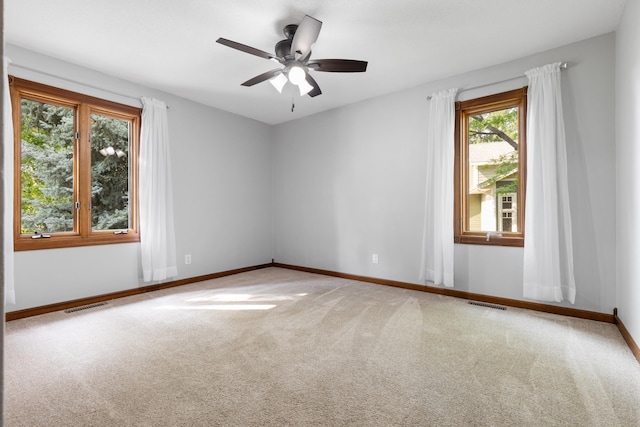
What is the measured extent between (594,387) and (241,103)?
4893 mm

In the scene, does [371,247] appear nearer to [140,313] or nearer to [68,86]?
[140,313]

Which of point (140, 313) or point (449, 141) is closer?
point (140, 313)

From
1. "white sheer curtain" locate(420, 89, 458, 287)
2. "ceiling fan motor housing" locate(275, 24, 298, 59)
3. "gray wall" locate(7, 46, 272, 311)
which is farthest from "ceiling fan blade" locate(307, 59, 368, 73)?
"gray wall" locate(7, 46, 272, 311)

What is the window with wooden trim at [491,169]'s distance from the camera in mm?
3498

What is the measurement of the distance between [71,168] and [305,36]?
121 inches

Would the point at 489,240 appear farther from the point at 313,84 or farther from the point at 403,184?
the point at 313,84

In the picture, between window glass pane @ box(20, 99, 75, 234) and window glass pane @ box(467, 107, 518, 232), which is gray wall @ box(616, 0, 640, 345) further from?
window glass pane @ box(20, 99, 75, 234)

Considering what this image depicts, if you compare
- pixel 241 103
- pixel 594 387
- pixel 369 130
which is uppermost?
pixel 241 103

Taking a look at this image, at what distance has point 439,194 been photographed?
3.83 meters

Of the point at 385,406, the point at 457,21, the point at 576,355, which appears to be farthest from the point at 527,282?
the point at 457,21

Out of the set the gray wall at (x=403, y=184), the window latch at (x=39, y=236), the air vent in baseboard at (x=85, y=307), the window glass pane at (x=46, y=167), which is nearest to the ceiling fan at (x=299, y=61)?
the gray wall at (x=403, y=184)

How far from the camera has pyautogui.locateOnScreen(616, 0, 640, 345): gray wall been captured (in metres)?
2.32

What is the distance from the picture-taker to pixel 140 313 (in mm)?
3268

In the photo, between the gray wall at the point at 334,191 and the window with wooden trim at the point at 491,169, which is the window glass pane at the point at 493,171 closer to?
the window with wooden trim at the point at 491,169
